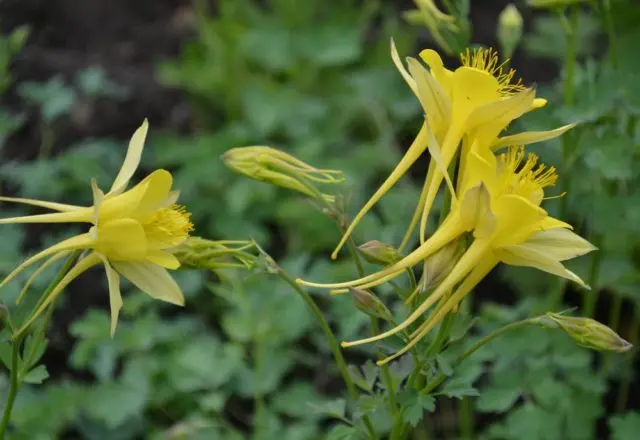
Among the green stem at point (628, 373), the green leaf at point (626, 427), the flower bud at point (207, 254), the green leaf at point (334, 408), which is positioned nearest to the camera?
the flower bud at point (207, 254)

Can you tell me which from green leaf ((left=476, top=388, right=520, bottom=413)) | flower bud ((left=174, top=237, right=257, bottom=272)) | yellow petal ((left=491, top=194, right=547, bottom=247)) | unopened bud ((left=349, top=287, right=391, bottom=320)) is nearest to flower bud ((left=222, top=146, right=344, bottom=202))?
flower bud ((left=174, top=237, right=257, bottom=272))

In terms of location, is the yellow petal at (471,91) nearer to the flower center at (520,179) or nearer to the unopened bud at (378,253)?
the flower center at (520,179)

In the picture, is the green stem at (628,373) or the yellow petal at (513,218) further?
the green stem at (628,373)

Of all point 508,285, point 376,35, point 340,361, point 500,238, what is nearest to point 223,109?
point 376,35

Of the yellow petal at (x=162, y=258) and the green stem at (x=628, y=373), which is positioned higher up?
the yellow petal at (x=162, y=258)

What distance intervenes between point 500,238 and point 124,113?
2.23m

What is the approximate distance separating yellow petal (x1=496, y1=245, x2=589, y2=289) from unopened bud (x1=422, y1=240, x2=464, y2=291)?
2.2 inches

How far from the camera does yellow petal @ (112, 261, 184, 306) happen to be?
1375 mm

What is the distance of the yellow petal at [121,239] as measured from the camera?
131 cm

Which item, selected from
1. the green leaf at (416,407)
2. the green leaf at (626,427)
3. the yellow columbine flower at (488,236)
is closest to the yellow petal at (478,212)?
the yellow columbine flower at (488,236)

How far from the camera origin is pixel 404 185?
2.88m

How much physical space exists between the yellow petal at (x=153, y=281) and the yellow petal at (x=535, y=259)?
0.45 metres

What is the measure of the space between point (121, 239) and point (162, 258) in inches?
3.1

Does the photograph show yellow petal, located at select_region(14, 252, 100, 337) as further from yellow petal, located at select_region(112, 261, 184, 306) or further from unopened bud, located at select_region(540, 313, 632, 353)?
unopened bud, located at select_region(540, 313, 632, 353)
